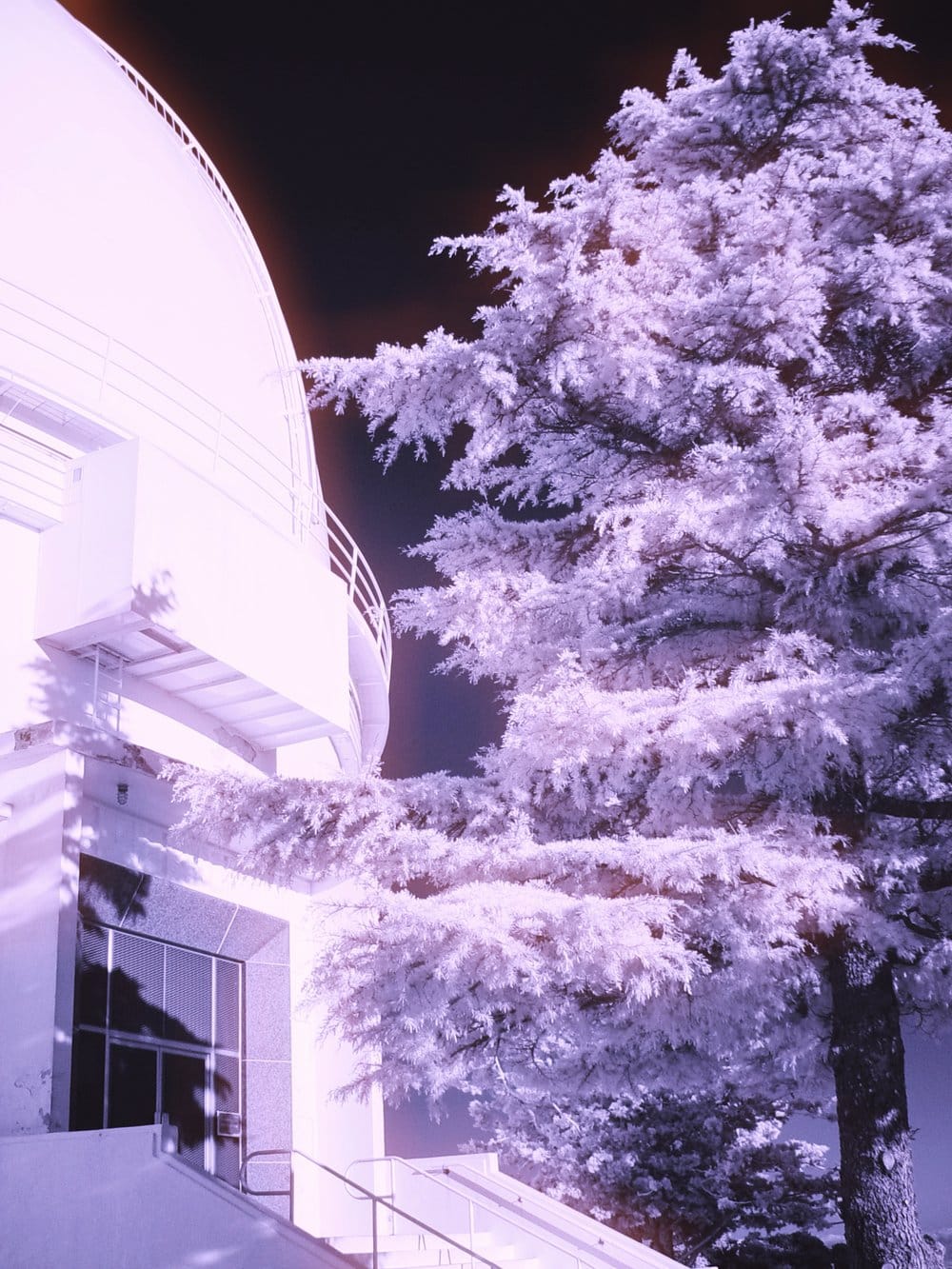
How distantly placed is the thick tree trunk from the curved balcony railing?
903cm

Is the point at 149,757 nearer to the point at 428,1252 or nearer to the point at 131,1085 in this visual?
the point at 131,1085

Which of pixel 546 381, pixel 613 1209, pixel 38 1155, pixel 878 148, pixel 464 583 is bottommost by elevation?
pixel 613 1209

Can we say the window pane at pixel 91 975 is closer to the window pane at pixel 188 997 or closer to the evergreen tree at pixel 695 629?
the window pane at pixel 188 997

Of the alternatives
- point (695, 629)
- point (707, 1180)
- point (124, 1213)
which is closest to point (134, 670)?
point (124, 1213)

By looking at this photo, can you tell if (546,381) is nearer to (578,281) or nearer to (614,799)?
(578,281)

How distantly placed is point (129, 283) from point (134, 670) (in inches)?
223

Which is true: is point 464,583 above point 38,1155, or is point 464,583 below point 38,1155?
above

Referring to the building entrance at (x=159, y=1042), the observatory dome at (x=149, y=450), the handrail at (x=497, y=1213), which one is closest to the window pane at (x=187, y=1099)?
the building entrance at (x=159, y=1042)

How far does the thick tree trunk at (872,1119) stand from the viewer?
273 inches

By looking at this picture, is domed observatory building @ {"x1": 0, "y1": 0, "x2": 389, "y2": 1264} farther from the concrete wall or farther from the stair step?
the stair step

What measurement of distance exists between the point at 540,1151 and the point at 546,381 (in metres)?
19.9

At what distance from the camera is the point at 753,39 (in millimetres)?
9109

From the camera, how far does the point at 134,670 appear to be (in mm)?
12055

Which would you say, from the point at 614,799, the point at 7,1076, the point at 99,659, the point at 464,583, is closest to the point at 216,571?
the point at 99,659
